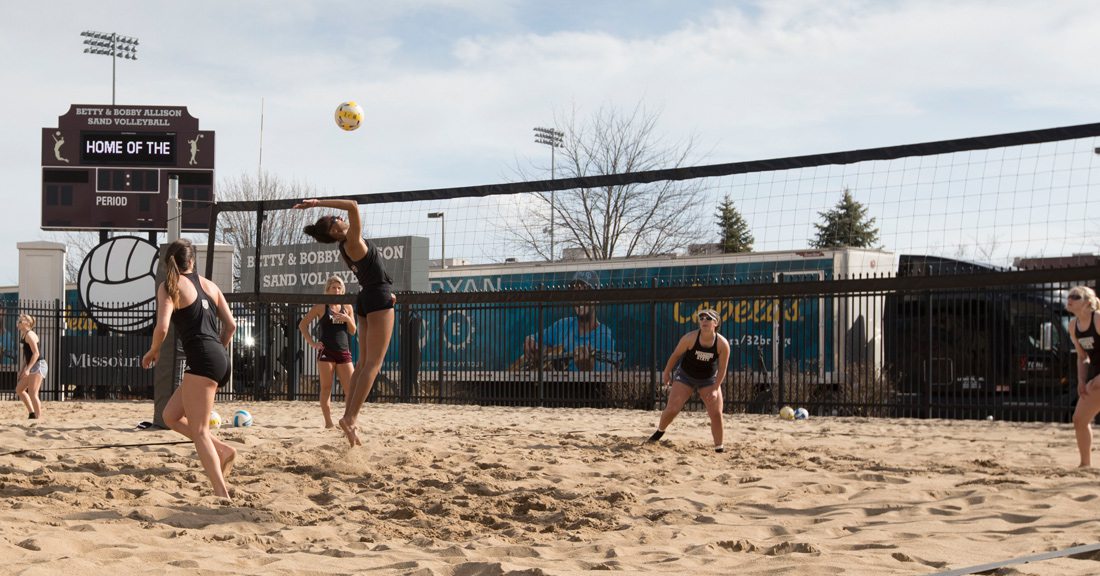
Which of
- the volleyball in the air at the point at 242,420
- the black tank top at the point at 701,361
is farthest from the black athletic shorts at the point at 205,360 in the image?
the volleyball in the air at the point at 242,420

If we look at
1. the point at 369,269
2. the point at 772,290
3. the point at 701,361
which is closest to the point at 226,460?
the point at 369,269

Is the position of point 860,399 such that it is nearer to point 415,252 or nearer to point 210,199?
point 415,252

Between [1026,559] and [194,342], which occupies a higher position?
[194,342]

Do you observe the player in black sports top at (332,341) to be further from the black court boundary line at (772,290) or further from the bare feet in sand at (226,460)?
the bare feet in sand at (226,460)

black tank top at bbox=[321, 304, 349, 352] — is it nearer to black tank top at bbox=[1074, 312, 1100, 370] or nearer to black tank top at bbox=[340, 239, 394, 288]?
black tank top at bbox=[340, 239, 394, 288]

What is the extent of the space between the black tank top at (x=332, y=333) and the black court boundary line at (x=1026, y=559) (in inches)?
266

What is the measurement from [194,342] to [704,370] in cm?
443

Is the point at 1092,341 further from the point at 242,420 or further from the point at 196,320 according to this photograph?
the point at 242,420

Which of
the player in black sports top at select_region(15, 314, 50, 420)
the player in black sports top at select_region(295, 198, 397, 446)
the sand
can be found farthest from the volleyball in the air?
the player in black sports top at select_region(295, 198, 397, 446)

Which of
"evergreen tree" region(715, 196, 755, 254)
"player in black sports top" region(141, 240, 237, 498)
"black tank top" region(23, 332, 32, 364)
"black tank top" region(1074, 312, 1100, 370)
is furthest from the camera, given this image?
"evergreen tree" region(715, 196, 755, 254)

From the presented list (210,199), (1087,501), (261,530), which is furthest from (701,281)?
(210,199)

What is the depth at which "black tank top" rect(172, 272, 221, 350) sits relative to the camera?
5891 mm

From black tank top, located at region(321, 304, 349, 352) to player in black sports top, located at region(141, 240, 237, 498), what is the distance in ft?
12.7

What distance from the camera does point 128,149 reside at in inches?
1079
